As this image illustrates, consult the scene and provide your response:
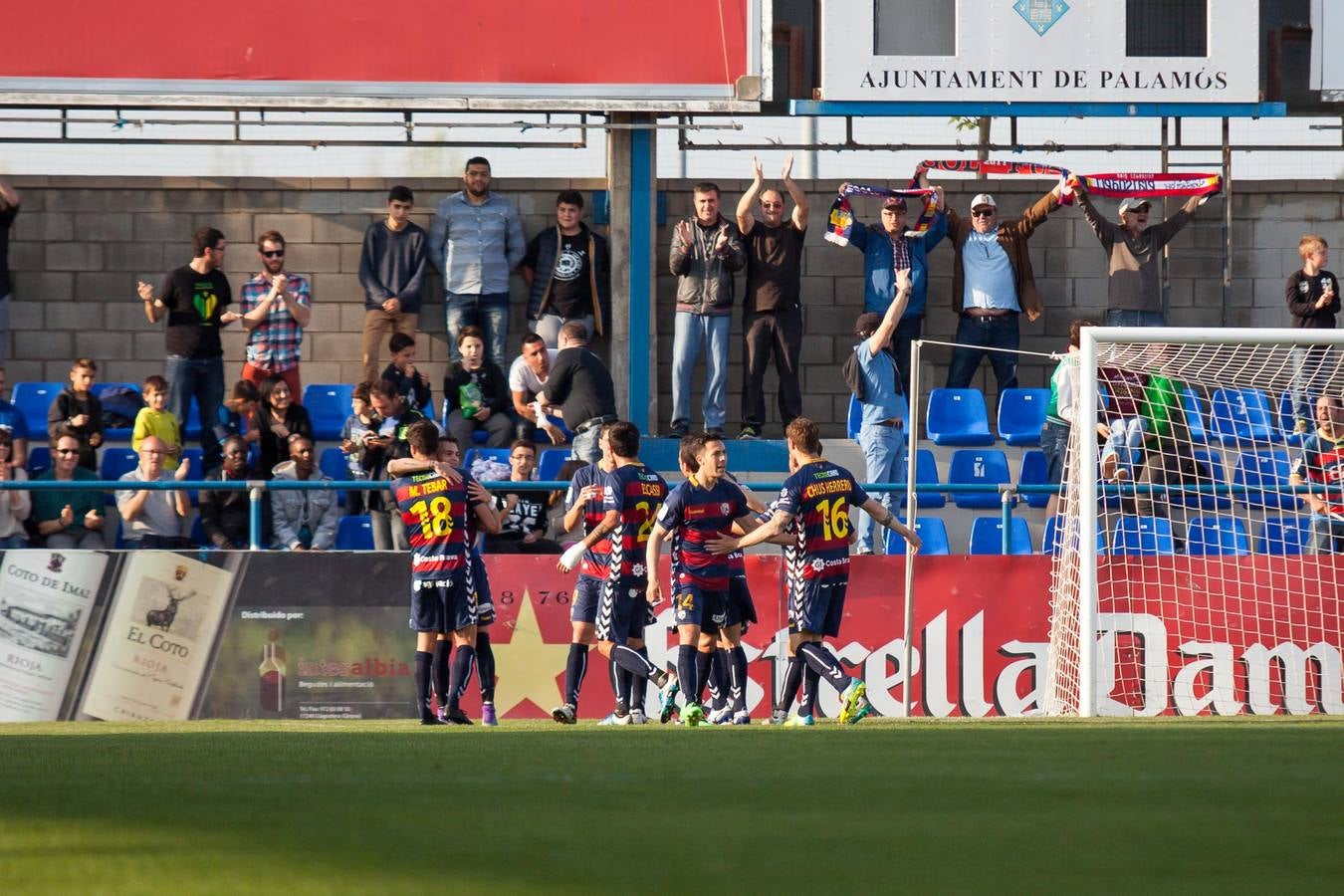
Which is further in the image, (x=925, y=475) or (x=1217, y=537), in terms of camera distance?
(x=925, y=475)

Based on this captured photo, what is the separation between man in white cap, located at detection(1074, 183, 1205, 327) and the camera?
1584 centimetres

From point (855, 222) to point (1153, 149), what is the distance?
328cm

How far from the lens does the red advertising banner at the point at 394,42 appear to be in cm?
1568

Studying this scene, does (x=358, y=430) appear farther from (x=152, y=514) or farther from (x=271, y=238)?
(x=271, y=238)

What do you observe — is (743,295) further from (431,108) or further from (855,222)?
(431,108)

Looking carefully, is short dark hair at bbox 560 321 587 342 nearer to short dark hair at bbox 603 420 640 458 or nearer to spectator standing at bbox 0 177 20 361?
short dark hair at bbox 603 420 640 458

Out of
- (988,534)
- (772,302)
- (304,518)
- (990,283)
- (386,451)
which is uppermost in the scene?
(990,283)

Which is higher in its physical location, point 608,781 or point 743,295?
point 743,295

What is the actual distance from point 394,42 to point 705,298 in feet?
11.4

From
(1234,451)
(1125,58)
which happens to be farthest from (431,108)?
(1234,451)

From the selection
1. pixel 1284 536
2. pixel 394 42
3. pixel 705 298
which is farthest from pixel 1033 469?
pixel 394 42

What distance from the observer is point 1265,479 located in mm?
13203

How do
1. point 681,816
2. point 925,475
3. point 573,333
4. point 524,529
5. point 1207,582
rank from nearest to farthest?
point 681,816 → point 1207,582 → point 524,529 → point 573,333 → point 925,475

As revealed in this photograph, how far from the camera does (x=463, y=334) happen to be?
15.0m
